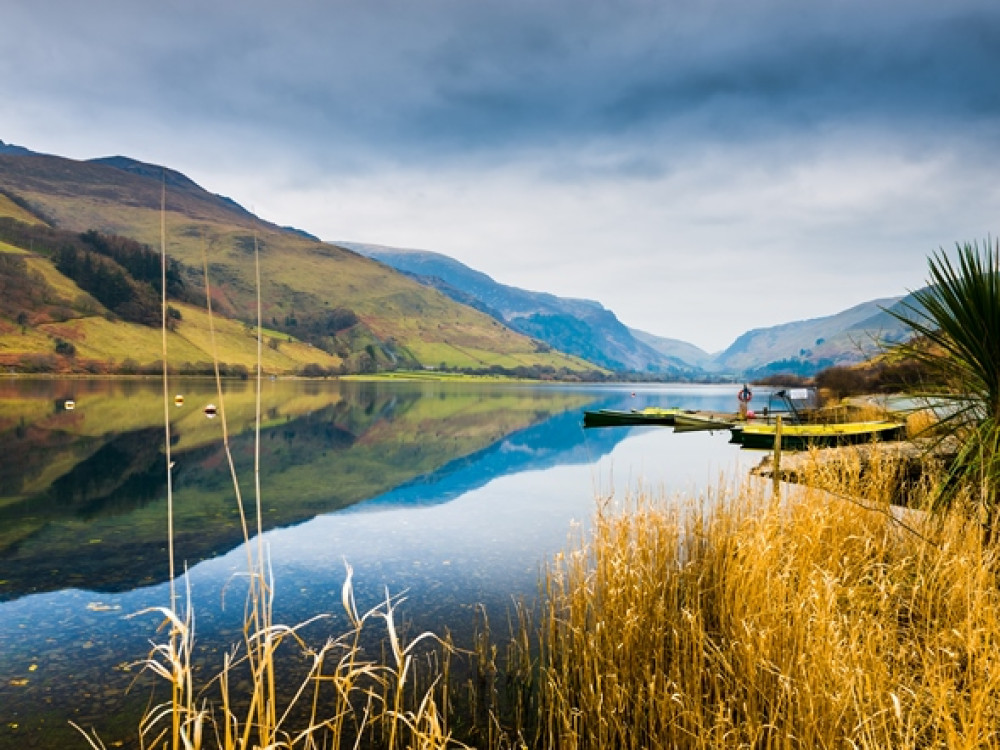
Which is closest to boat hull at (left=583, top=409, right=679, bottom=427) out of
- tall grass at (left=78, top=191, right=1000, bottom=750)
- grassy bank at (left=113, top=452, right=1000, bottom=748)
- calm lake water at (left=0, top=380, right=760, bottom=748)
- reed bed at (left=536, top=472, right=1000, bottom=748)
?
calm lake water at (left=0, top=380, right=760, bottom=748)

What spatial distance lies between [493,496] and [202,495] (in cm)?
954

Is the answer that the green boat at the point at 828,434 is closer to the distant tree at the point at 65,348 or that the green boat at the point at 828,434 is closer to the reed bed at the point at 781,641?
the reed bed at the point at 781,641

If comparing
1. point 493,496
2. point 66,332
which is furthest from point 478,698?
point 66,332

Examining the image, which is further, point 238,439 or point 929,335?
point 238,439

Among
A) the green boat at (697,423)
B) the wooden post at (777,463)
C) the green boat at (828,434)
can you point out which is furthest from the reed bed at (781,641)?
the green boat at (697,423)

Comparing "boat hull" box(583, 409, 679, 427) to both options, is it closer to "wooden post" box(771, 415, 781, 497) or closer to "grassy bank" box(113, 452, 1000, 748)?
"wooden post" box(771, 415, 781, 497)

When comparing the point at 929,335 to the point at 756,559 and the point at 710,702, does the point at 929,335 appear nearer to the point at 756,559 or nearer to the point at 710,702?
the point at 756,559

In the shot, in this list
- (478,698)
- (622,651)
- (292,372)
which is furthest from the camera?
(292,372)

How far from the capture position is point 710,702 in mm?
5129

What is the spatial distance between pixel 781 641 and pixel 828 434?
74.8ft

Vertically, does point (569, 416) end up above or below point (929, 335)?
below

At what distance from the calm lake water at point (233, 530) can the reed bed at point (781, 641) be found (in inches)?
54.1

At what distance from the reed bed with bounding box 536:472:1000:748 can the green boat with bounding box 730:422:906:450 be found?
1605cm

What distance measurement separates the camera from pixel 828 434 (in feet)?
80.9
